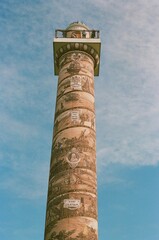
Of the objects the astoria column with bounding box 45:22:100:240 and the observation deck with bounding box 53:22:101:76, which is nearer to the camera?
the astoria column with bounding box 45:22:100:240

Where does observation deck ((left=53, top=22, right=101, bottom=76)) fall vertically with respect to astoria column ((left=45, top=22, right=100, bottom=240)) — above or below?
above

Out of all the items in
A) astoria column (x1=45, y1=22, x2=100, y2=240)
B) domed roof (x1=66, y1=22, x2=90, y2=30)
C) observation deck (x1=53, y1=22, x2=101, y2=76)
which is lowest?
astoria column (x1=45, y1=22, x2=100, y2=240)

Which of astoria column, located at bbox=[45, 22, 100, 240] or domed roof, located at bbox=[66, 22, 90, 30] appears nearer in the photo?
astoria column, located at bbox=[45, 22, 100, 240]

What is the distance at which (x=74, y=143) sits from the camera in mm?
9039

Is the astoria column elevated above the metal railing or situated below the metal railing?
below

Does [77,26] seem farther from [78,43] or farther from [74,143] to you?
[74,143]

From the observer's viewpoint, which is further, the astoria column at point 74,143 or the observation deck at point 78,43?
the observation deck at point 78,43

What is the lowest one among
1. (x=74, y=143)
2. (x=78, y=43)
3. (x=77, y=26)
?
(x=74, y=143)

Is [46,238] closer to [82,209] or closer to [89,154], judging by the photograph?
[82,209]

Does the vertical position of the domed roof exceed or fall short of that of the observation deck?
it exceeds it

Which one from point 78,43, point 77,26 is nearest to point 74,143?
point 78,43

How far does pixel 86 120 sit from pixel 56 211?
8.86 feet

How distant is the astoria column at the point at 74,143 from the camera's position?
788 centimetres

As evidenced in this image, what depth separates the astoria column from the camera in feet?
25.8
